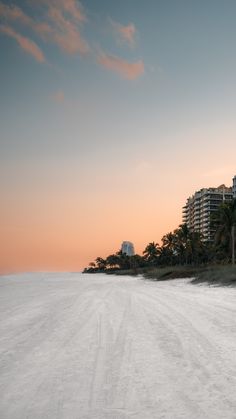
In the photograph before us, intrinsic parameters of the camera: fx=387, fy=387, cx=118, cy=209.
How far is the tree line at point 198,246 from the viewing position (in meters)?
65.7

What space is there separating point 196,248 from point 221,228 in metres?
30.6

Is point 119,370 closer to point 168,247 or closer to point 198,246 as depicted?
point 198,246

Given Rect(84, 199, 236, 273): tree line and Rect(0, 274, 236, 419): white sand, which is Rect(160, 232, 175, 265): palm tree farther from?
Rect(0, 274, 236, 419): white sand

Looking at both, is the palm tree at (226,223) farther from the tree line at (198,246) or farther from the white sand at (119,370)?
the white sand at (119,370)

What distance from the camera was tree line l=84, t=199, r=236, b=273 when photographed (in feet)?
216

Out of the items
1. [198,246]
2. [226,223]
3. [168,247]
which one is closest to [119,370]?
[226,223]

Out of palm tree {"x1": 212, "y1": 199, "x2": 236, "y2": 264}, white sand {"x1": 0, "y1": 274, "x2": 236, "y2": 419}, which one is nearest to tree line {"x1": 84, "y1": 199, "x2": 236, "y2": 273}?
palm tree {"x1": 212, "y1": 199, "x2": 236, "y2": 264}

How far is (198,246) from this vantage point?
95750 mm

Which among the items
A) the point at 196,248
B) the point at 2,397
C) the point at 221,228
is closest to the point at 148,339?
the point at 2,397

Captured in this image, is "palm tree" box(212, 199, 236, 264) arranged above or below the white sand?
above

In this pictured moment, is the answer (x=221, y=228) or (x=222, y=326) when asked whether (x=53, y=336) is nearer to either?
(x=222, y=326)

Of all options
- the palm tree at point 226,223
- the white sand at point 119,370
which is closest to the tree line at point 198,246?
the palm tree at point 226,223

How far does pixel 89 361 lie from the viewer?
19.6 feet

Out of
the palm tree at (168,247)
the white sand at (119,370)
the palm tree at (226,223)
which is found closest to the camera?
the white sand at (119,370)
